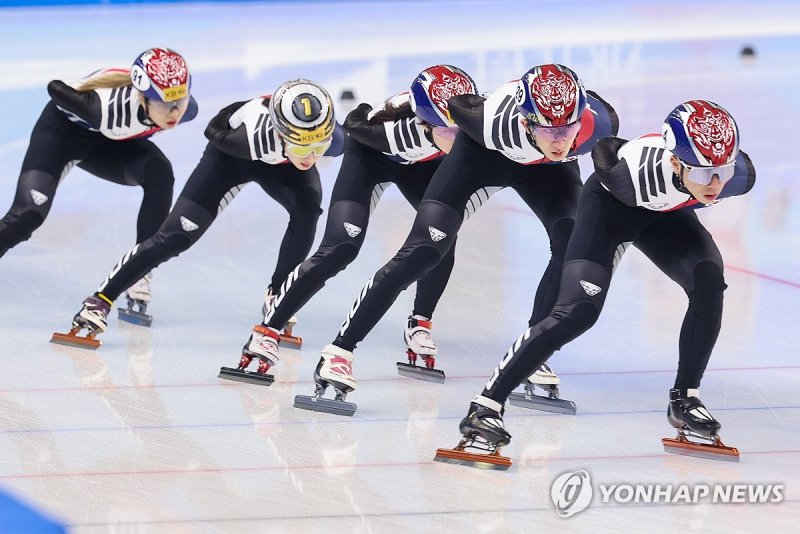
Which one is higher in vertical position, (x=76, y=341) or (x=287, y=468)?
(x=76, y=341)

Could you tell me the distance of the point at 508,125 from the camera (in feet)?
17.6

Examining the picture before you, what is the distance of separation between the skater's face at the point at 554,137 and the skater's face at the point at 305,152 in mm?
988

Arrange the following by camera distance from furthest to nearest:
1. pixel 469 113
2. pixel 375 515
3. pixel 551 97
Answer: pixel 469 113 → pixel 551 97 → pixel 375 515

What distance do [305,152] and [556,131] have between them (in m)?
1.19

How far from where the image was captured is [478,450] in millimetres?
4906

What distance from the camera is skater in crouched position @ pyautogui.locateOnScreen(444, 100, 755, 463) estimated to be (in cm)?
465

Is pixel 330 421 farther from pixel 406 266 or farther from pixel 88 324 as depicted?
pixel 88 324

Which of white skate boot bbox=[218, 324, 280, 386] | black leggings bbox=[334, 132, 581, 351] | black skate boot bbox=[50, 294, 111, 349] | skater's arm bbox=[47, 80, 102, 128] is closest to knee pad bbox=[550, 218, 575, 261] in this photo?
black leggings bbox=[334, 132, 581, 351]

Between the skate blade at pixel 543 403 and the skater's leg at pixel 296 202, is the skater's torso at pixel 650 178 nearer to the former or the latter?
the skate blade at pixel 543 403

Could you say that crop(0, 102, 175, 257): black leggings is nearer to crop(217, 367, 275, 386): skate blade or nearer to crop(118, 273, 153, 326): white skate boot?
crop(118, 273, 153, 326): white skate boot

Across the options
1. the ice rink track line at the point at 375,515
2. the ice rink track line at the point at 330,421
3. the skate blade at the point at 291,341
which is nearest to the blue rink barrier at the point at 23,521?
the ice rink track line at the point at 375,515

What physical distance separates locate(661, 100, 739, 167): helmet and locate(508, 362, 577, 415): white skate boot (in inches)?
51.5

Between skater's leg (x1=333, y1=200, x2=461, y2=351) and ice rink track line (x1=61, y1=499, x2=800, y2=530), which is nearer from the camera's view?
ice rink track line (x1=61, y1=499, x2=800, y2=530)

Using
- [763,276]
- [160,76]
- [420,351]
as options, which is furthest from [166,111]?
[763,276]
